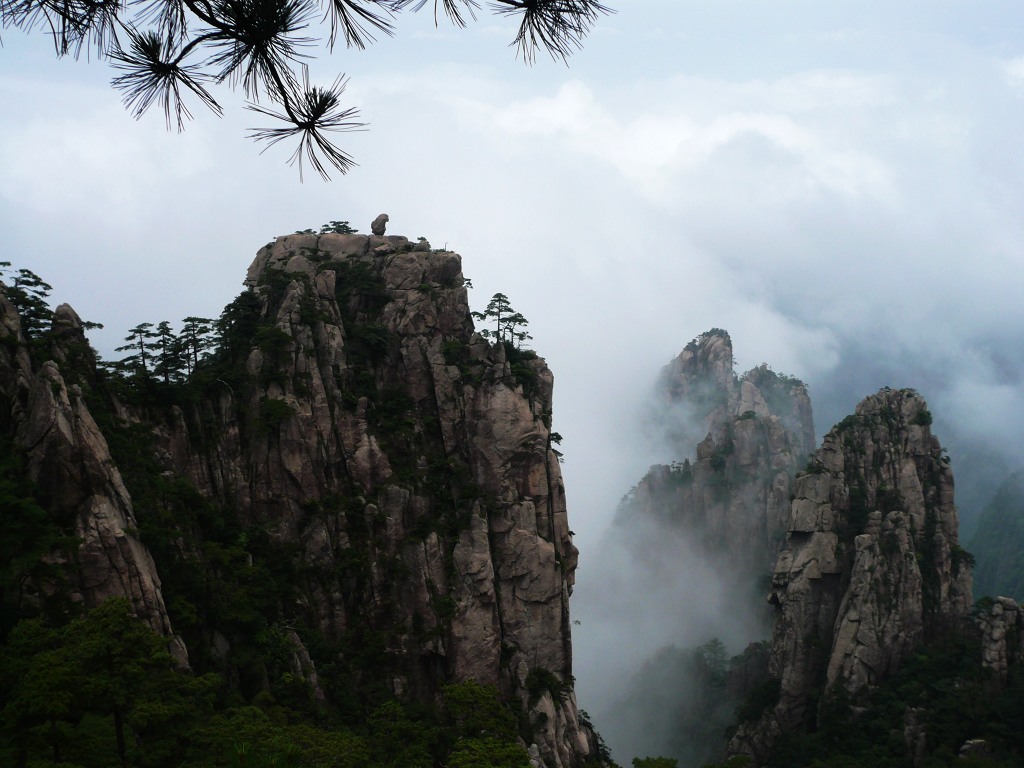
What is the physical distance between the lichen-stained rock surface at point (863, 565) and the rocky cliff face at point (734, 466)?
93.4 feet

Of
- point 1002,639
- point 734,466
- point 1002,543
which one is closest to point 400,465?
point 1002,639

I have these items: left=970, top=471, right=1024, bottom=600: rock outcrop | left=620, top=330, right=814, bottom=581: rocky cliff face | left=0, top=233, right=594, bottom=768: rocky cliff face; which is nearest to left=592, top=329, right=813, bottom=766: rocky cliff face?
left=620, top=330, right=814, bottom=581: rocky cliff face

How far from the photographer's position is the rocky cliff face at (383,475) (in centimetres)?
4041

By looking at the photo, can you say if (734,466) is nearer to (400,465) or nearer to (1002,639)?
(1002,639)

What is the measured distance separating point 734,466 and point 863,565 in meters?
38.9

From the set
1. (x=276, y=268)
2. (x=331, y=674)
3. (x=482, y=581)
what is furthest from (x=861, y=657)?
(x=276, y=268)

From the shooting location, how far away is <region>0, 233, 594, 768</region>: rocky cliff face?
40406 mm

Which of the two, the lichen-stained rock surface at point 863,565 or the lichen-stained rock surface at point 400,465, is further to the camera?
the lichen-stained rock surface at point 863,565

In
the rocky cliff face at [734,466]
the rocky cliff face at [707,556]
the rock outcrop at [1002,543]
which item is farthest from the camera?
the rocky cliff face at [734,466]

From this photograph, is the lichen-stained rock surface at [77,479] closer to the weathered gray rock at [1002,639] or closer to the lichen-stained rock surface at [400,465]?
the lichen-stained rock surface at [400,465]

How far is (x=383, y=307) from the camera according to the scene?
48.7 metres

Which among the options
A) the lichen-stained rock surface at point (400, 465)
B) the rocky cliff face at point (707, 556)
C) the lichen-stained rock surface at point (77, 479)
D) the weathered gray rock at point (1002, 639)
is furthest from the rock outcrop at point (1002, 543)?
the lichen-stained rock surface at point (77, 479)

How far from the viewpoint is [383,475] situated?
1746 inches

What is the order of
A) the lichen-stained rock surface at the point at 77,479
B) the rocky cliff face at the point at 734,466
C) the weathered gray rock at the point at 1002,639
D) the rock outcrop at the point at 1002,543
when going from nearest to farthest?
1. the lichen-stained rock surface at the point at 77,479
2. the weathered gray rock at the point at 1002,639
3. the rock outcrop at the point at 1002,543
4. the rocky cliff face at the point at 734,466
